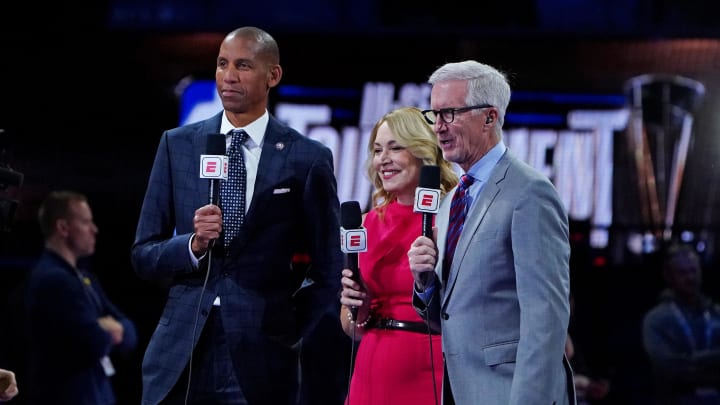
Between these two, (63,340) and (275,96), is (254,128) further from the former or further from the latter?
(275,96)

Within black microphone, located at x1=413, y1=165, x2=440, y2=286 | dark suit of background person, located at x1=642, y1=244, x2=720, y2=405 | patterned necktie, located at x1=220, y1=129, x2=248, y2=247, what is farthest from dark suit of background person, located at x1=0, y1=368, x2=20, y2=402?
dark suit of background person, located at x1=642, y1=244, x2=720, y2=405

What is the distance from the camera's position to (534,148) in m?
6.93

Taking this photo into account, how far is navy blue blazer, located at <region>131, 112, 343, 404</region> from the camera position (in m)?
2.73

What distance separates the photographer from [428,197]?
2.50 metres

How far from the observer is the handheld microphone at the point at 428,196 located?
8.19 ft

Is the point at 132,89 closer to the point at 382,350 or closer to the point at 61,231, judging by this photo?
the point at 61,231

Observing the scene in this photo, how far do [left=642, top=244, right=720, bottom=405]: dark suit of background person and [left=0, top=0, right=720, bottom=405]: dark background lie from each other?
0.80 m

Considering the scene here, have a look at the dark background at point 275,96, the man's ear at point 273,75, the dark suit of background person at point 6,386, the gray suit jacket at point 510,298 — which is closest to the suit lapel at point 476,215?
the gray suit jacket at point 510,298

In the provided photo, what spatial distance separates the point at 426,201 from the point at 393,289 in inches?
25.6

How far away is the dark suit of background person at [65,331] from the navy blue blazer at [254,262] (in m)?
2.59

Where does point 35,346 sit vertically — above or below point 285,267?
below

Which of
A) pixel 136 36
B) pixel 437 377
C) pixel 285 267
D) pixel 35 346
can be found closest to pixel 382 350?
pixel 437 377

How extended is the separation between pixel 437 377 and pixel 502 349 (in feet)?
2.26

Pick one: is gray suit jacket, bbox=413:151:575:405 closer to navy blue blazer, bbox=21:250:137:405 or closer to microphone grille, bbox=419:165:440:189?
microphone grille, bbox=419:165:440:189
